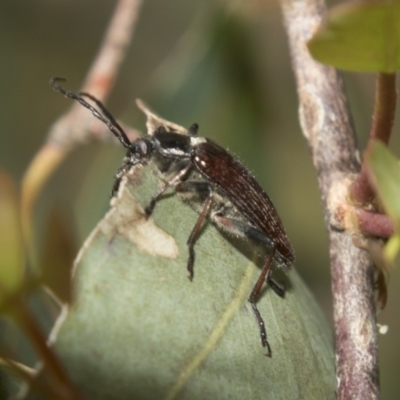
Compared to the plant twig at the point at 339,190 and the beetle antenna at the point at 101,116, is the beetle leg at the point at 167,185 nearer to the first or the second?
the beetle antenna at the point at 101,116

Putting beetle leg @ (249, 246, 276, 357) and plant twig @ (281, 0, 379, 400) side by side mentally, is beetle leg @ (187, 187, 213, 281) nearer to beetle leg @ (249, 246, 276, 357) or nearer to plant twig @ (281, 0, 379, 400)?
beetle leg @ (249, 246, 276, 357)

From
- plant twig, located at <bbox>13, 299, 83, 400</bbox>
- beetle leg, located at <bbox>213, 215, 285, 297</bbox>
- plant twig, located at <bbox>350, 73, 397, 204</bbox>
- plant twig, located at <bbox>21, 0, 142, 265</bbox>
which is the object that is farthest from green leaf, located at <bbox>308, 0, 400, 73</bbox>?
plant twig, located at <bbox>21, 0, 142, 265</bbox>

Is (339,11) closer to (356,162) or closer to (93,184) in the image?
(356,162)

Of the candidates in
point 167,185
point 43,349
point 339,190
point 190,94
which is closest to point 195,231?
point 167,185

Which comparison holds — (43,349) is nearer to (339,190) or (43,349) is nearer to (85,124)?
(339,190)

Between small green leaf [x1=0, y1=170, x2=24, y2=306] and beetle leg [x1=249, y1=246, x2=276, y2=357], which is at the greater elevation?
small green leaf [x1=0, y1=170, x2=24, y2=306]

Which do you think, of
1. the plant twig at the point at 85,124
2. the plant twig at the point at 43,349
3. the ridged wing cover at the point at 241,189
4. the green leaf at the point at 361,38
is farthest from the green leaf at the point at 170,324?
the plant twig at the point at 85,124
